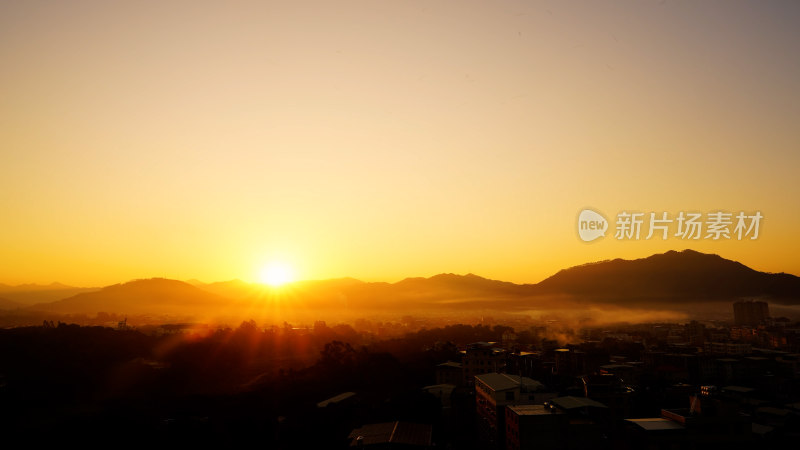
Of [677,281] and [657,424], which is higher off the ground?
[677,281]

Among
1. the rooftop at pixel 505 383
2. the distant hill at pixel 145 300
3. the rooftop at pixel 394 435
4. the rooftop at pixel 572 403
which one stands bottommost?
the rooftop at pixel 394 435

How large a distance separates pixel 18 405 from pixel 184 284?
152m

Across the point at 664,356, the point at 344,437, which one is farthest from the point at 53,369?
the point at 664,356

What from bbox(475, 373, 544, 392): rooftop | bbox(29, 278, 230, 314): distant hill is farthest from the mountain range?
bbox(475, 373, 544, 392): rooftop

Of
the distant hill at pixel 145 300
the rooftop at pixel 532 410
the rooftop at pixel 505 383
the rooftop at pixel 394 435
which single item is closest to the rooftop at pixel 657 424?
the rooftop at pixel 532 410

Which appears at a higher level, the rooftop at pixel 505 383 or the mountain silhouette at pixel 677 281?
the mountain silhouette at pixel 677 281

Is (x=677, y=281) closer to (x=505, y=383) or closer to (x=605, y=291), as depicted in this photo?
(x=605, y=291)

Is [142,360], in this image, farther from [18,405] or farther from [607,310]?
[607,310]

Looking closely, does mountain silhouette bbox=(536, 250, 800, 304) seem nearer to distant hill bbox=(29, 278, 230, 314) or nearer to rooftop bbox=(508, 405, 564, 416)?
distant hill bbox=(29, 278, 230, 314)

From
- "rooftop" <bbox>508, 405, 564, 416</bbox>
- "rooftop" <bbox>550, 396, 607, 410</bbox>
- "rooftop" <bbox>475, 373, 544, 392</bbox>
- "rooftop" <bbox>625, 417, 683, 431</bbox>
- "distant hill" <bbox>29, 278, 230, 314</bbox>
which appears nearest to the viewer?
"rooftop" <bbox>508, 405, 564, 416</bbox>

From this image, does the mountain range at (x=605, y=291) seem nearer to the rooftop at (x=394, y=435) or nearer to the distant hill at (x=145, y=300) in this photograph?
the distant hill at (x=145, y=300)

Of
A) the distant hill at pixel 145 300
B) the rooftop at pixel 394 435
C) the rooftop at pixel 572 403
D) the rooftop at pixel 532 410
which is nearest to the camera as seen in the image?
the rooftop at pixel 394 435

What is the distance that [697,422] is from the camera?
80.9 feet

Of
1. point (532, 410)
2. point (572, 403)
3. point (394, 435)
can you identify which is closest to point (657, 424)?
point (572, 403)
